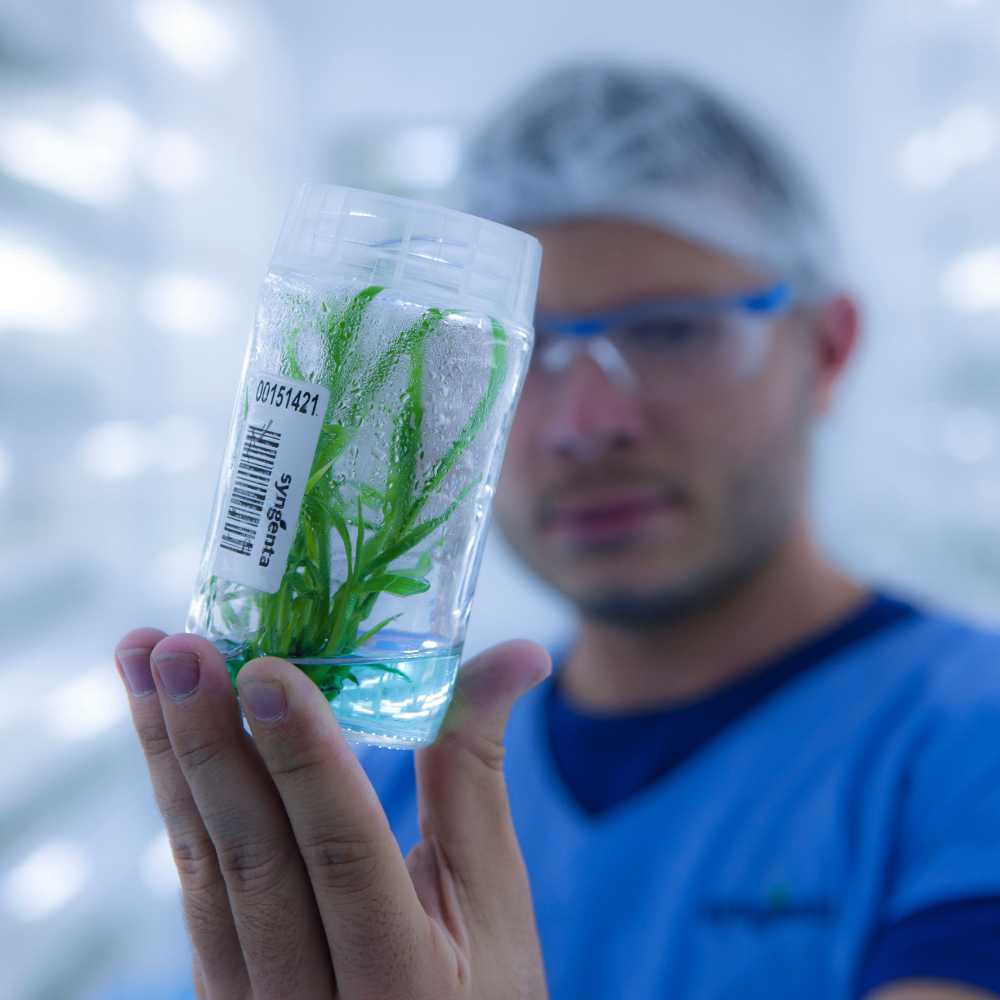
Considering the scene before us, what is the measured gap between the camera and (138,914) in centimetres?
229

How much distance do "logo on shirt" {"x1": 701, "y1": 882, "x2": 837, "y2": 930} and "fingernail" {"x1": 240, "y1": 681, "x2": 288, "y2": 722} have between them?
85 centimetres

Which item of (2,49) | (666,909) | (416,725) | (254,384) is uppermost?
(2,49)

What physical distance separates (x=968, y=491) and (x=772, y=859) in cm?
169

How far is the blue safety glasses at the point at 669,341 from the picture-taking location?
1201 millimetres

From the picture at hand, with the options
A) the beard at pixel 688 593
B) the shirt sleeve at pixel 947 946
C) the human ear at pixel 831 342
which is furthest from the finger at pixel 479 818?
the human ear at pixel 831 342

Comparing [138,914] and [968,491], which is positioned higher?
[968,491]

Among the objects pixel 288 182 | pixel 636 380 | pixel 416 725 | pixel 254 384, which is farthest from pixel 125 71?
pixel 416 725

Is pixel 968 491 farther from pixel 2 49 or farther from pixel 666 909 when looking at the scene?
pixel 2 49

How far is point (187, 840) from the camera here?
1.87ft

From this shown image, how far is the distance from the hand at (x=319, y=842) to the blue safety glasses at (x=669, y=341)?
2.25 ft

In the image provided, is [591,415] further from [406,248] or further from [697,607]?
[406,248]

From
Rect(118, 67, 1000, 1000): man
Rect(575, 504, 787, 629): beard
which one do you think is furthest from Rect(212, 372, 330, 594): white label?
Rect(575, 504, 787, 629): beard

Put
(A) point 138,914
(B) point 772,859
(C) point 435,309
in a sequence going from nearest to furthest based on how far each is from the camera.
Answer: (C) point 435,309 < (B) point 772,859 < (A) point 138,914

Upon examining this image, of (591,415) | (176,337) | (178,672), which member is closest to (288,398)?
(178,672)
